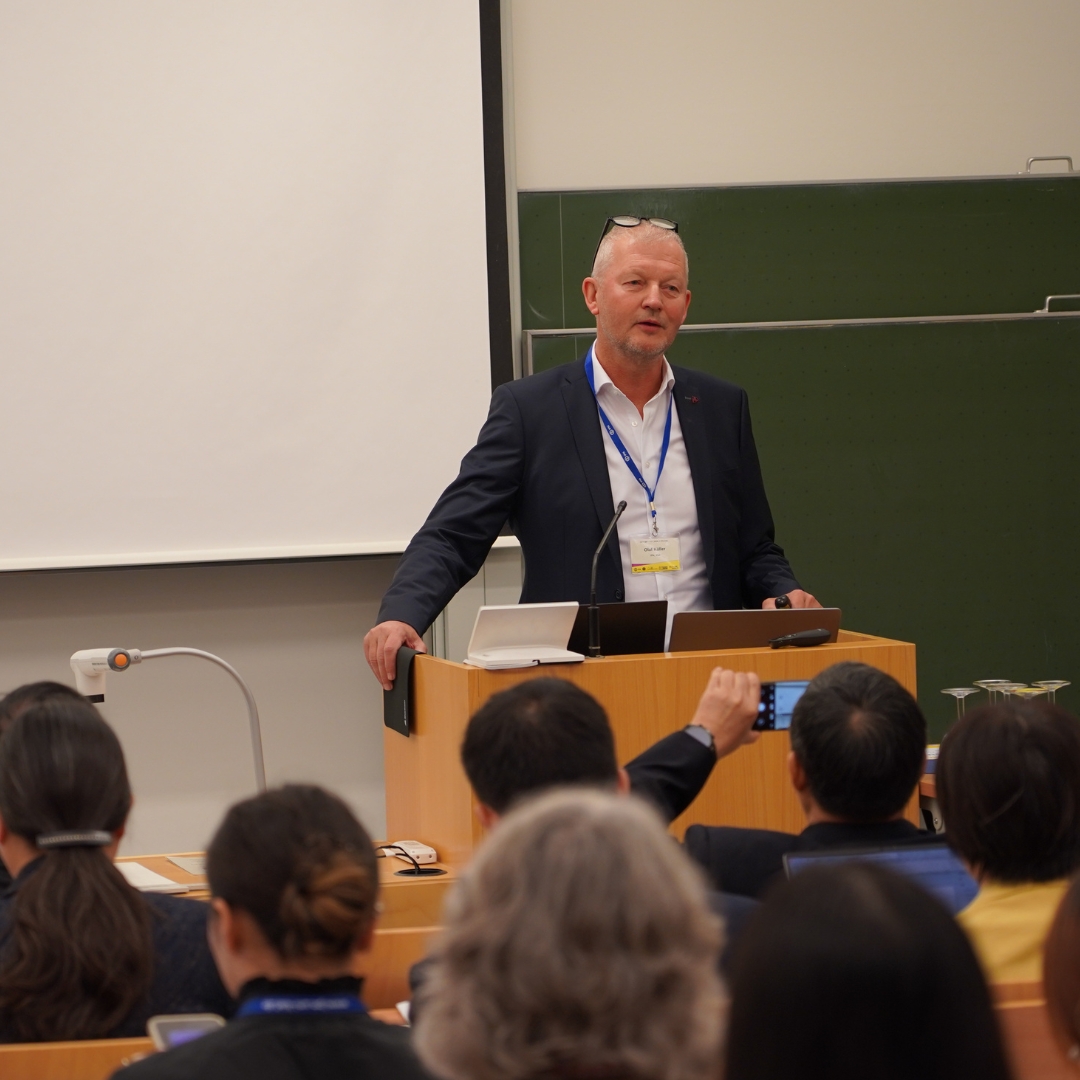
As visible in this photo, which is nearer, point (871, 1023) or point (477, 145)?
point (871, 1023)

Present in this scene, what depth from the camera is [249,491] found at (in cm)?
451

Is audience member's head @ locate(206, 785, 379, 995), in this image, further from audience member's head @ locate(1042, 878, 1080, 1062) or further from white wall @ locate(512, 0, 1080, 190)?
white wall @ locate(512, 0, 1080, 190)

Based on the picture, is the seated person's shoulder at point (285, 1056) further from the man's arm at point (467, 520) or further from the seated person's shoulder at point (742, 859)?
the man's arm at point (467, 520)

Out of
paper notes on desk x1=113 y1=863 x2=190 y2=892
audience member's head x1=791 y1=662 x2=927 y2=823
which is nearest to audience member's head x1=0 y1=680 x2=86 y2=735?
paper notes on desk x1=113 y1=863 x2=190 y2=892

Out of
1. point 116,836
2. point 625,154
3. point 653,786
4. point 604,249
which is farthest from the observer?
point 625,154

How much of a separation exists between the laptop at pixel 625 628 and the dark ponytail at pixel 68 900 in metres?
0.99

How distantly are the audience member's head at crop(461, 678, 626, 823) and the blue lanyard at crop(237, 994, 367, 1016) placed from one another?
0.51m

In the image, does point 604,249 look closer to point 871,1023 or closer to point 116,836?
point 116,836

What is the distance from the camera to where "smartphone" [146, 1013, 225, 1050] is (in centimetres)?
126

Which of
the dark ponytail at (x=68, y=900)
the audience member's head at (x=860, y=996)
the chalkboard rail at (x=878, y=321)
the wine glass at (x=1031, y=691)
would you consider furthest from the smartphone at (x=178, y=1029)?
the chalkboard rail at (x=878, y=321)

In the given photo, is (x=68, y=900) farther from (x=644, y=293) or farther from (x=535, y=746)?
(x=644, y=293)

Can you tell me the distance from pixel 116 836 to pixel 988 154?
4.91m

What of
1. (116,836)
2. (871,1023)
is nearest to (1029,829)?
(871,1023)

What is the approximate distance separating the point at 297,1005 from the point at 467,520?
1.98 metres
